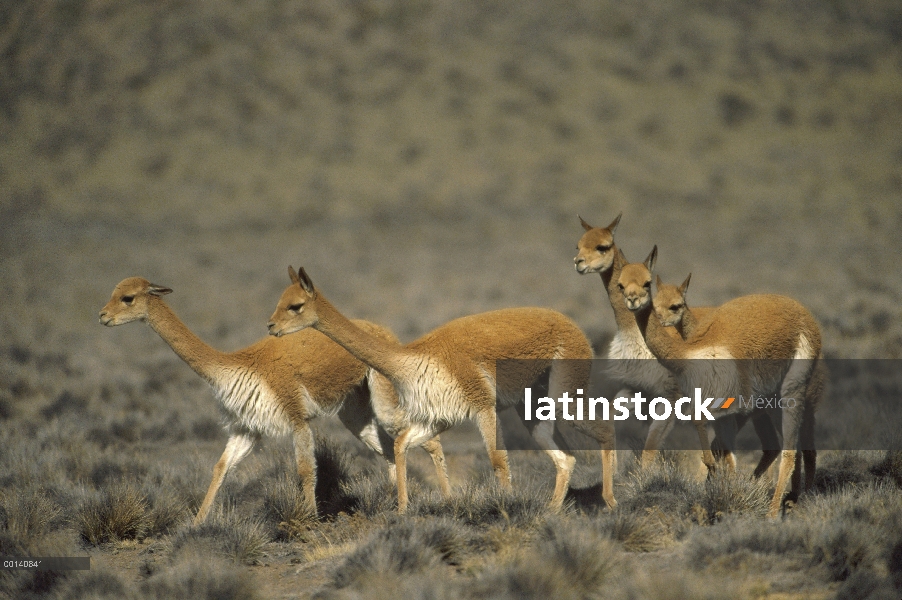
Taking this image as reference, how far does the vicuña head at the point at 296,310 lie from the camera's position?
301 inches

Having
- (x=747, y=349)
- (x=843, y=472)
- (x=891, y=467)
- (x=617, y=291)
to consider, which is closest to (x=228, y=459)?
(x=617, y=291)

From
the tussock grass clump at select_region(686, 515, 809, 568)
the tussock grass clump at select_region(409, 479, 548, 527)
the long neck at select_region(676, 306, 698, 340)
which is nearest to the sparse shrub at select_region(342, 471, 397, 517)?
the tussock grass clump at select_region(409, 479, 548, 527)

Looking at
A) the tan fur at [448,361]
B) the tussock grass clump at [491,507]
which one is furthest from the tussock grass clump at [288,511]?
the tussock grass clump at [491,507]

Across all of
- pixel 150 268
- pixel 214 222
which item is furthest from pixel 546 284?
pixel 214 222

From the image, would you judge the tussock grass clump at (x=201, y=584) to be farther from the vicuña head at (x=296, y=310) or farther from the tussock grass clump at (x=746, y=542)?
the tussock grass clump at (x=746, y=542)

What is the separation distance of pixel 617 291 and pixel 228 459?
151 inches

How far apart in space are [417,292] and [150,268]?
1035 cm

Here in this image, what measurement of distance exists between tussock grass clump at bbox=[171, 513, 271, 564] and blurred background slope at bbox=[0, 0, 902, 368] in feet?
66.1

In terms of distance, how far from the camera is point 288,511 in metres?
8.02

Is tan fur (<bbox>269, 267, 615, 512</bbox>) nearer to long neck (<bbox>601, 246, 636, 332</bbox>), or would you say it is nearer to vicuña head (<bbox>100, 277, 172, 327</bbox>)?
long neck (<bbox>601, 246, 636, 332</bbox>)

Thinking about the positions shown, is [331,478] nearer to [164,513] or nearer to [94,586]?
[164,513]

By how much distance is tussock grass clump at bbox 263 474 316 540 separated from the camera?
790 cm

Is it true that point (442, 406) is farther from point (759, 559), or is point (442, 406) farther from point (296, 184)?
point (296, 184)

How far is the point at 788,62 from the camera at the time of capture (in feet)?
165
